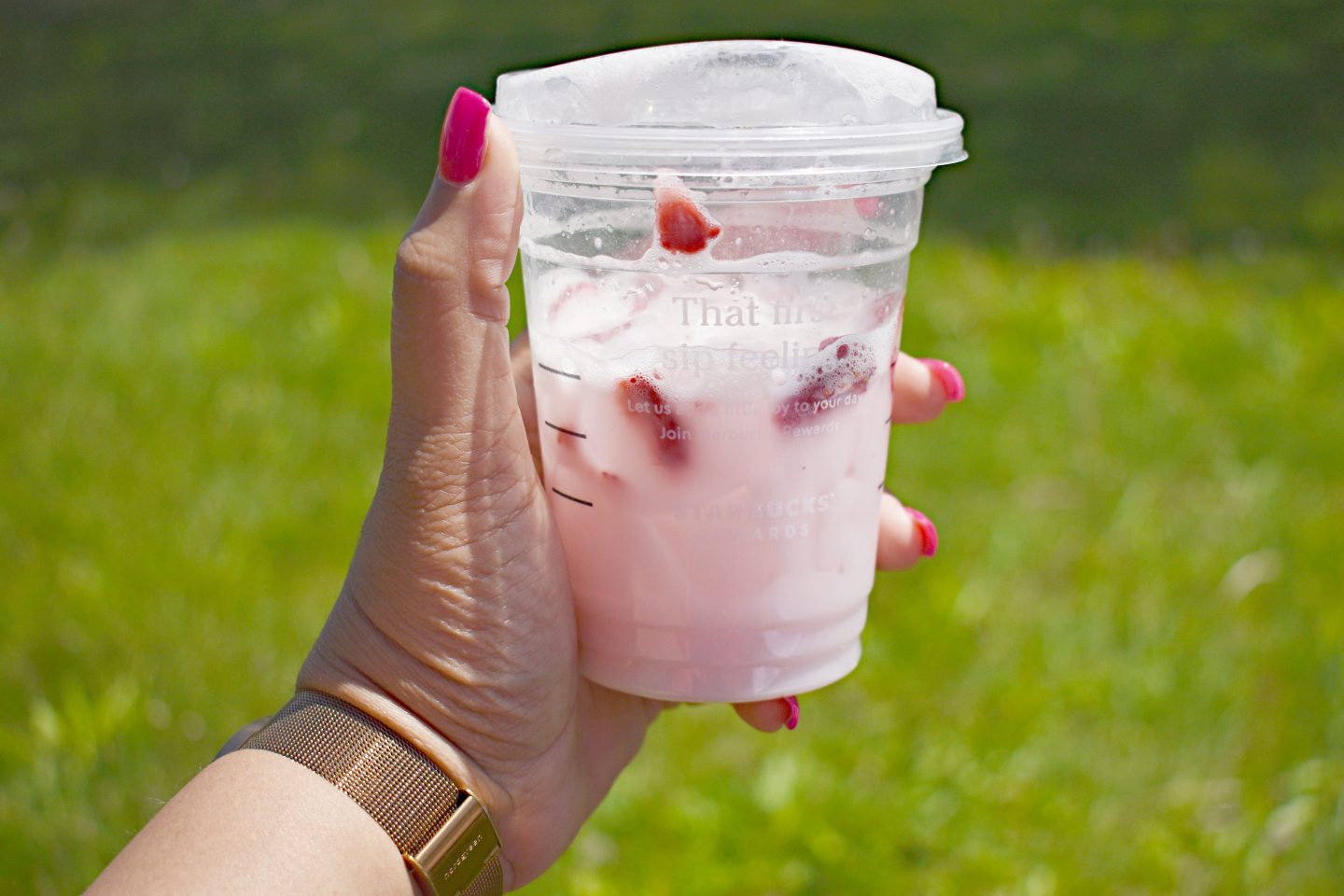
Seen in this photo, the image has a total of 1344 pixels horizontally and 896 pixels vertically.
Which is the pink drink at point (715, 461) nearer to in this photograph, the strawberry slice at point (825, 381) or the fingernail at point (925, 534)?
the strawberry slice at point (825, 381)

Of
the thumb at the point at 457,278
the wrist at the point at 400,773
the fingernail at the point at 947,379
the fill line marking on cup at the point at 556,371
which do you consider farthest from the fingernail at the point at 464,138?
the fingernail at the point at 947,379

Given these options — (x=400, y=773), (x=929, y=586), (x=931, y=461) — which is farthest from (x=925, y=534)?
(x=931, y=461)

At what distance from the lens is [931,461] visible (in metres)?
3.46

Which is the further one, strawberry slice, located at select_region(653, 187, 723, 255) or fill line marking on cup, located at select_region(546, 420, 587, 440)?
fill line marking on cup, located at select_region(546, 420, 587, 440)

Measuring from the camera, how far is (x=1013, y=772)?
101 inches

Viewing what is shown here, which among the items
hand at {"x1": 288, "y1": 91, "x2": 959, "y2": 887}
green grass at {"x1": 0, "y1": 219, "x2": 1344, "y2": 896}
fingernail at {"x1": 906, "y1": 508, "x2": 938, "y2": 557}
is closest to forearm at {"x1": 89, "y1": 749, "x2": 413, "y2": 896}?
hand at {"x1": 288, "y1": 91, "x2": 959, "y2": 887}

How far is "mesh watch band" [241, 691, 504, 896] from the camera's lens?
4.79 feet

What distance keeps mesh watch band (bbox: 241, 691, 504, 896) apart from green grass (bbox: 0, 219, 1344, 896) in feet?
2.88

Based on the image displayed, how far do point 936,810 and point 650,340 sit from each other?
4.67 ft

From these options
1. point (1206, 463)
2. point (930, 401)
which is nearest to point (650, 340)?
point (930, 401)

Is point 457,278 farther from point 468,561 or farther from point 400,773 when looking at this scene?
point 400,773

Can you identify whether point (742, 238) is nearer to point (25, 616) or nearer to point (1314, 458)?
point (25, 616)

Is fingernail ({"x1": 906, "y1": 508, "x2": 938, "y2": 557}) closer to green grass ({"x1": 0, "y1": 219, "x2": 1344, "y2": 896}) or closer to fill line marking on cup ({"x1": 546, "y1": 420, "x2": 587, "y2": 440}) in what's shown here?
fill line marking on cup ({"x1": 546, "y1": 420, "x2": 587, "y2": 440})

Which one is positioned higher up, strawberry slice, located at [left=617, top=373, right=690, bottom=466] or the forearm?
strawberry slice, located at [left=617, top=373, right=690, bottom=466]
